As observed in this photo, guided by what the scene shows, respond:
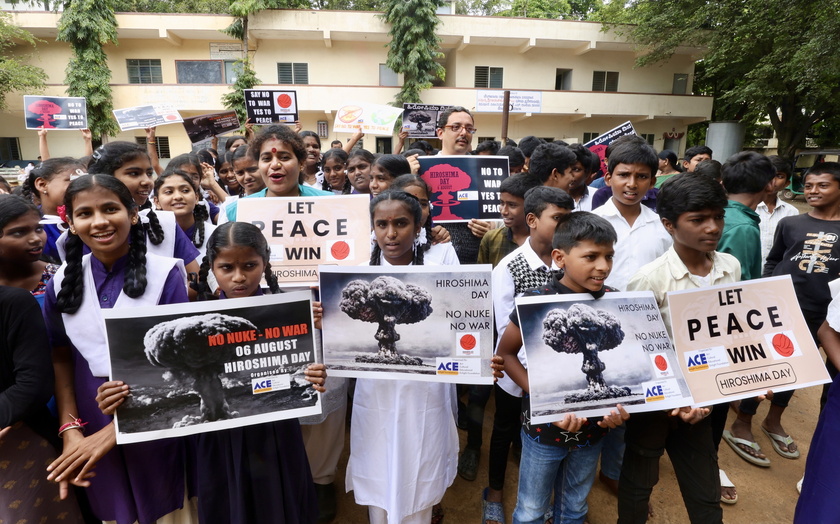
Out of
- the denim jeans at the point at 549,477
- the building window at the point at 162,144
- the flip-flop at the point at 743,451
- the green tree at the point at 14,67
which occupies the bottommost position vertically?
the flip-flop at the point at 743,451

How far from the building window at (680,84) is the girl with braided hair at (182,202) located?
2506cm

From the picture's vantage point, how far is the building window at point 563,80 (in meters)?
21.1

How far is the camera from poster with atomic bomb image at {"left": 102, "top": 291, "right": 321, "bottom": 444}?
1.63 m

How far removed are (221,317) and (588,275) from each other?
61.1 inches

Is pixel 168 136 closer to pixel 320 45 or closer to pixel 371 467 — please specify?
pixel 320 45

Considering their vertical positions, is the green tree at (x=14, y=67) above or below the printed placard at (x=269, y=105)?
above

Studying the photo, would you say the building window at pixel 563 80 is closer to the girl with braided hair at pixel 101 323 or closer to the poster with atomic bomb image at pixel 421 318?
the poster with atomic bomb image at pixel 421 318

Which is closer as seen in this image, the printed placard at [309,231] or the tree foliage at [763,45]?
the printed placard at [309,231]

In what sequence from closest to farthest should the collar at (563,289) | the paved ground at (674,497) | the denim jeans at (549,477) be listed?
1. the collar at (563,289)
2. the denim jeans at (549,477)
3. the paved ground at (674,497)

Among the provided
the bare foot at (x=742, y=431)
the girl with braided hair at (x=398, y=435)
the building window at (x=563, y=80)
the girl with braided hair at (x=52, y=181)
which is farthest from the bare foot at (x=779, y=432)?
the building window at (x=563, y=80)

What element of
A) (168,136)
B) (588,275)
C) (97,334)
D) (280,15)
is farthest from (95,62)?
(588,275)

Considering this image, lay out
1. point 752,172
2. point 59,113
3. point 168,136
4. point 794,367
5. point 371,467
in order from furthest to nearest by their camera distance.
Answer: point 168,136 → point 59,113 → point 752,172 → point 371,467 → point 794,367

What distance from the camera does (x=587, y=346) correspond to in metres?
1.82

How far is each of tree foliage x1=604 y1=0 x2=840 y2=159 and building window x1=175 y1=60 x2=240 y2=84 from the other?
59.5 ft
